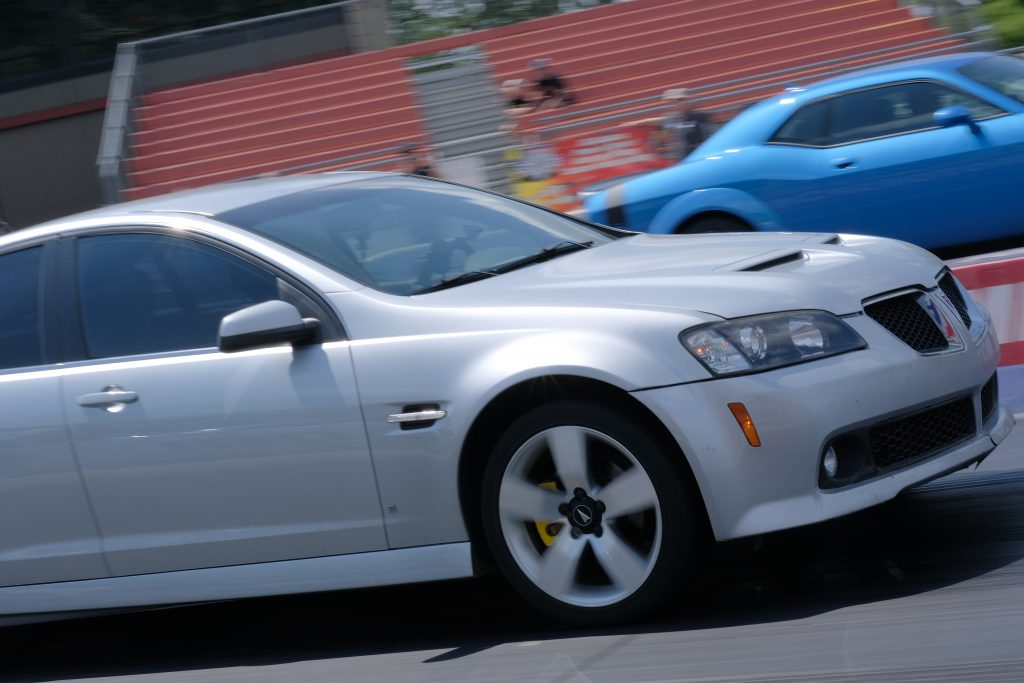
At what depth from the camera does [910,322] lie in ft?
14.4

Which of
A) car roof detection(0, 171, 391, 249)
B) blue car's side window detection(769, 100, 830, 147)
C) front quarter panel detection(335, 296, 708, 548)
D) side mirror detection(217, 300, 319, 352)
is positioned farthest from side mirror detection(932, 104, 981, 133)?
side mirror detection(217, 300, 319, 352)

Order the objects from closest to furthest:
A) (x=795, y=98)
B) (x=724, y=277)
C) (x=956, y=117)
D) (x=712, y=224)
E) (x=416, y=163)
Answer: (x=724, y=277)
(x=956, y=117)
(x=712, y=224)
(x=795, y=98)
(x=416, y=163)

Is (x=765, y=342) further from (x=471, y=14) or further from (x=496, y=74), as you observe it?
(x=471, y=14)

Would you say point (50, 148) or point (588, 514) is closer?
point (588, 514)

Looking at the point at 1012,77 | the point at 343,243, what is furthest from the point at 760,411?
the point at 1012,77

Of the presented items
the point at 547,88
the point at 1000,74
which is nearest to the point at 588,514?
the point at 1000,74

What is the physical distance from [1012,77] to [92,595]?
7.62 m

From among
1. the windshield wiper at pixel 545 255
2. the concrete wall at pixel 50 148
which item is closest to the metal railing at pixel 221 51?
the concrete wall at pixel 50 148

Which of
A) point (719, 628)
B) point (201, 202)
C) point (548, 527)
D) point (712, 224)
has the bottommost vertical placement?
point (712, 224)

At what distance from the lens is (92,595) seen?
4.79 metres

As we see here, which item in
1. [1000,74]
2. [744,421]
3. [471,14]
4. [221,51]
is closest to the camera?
[744,421]

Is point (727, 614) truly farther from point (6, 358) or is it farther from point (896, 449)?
point (6, 358)

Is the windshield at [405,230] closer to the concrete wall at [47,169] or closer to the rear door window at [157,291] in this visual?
the rear door window at [157,291]

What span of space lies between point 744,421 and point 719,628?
0.64 meters
